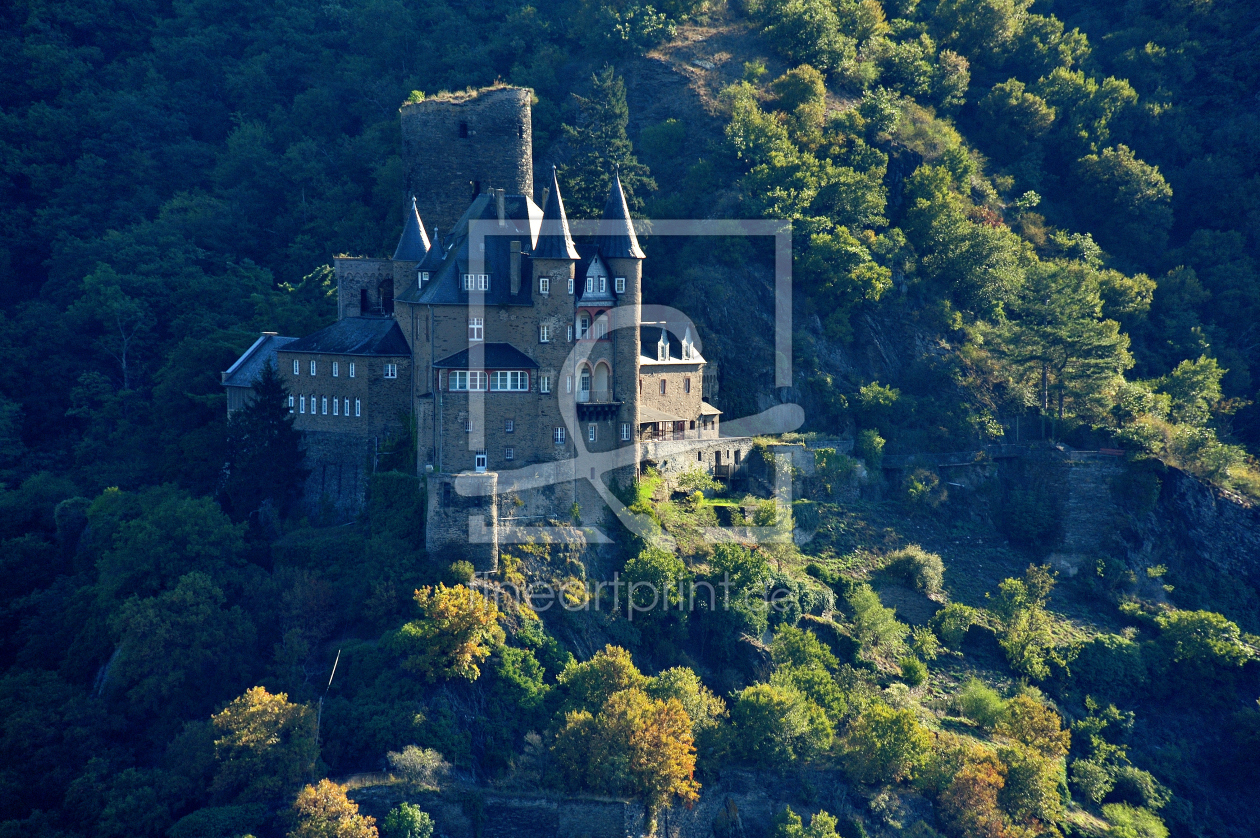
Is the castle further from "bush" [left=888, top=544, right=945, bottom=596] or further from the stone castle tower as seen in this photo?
"bush" [left=888, top=544, right=945, bottom=596]

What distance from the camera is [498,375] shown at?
49344 millimetres

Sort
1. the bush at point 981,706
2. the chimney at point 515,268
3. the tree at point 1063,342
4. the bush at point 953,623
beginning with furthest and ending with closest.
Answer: the tree at point 1063,342 < the bush at point 953,623 < the chimney at point 515,268 < the bush at point 981,706

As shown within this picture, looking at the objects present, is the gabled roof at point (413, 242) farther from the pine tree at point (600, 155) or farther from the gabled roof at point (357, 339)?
the pine tree at point (600, 155)

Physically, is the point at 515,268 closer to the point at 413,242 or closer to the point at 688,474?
the point at 413,242

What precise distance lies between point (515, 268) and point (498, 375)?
434 cm

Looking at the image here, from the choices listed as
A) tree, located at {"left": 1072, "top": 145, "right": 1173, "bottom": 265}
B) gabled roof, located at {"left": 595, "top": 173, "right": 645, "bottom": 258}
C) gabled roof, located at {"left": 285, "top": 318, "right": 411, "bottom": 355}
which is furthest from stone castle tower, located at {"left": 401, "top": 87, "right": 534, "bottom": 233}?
tree, located at {"left": 1072, "top": 145, "right": 1173, "bottom": 265}

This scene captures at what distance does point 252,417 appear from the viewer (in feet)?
170

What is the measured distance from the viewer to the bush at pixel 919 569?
182 ft

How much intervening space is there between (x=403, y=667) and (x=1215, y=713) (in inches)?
1338

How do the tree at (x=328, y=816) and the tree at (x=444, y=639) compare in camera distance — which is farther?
the tree at (x=444, y=639)

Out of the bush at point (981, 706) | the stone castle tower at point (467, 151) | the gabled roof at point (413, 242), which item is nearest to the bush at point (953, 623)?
the bush at point (981, 706)

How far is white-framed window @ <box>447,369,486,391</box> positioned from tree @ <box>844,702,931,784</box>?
18975 mm

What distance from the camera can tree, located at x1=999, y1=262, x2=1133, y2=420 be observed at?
201 feet

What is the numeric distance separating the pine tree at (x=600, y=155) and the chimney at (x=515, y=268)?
7.40 m
